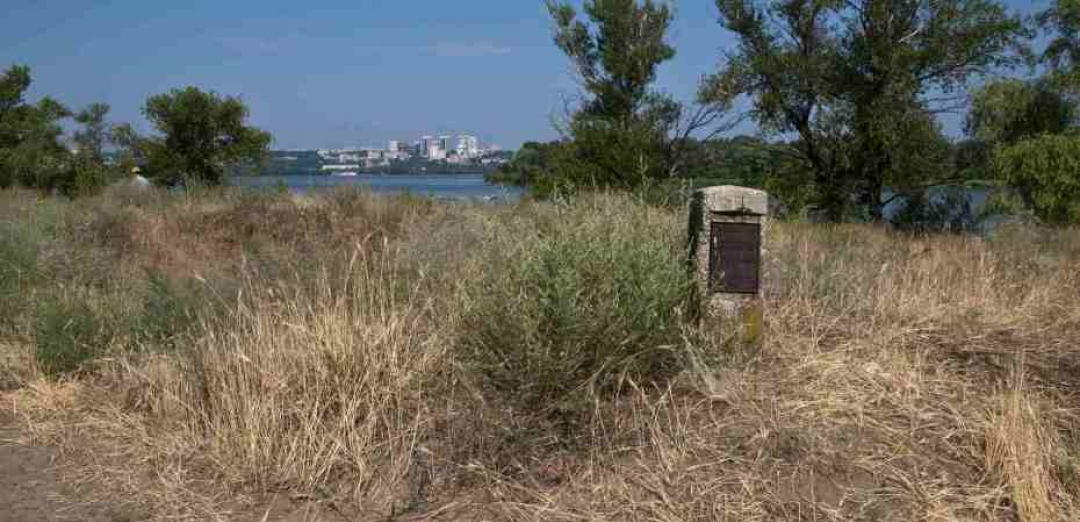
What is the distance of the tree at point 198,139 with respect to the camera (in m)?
21.6

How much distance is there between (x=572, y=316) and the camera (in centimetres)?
452

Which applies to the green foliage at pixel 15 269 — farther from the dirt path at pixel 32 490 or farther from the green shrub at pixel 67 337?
the dirt path at pixel 32 490

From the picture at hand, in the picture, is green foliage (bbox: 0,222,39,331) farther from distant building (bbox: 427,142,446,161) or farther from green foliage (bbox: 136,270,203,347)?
distant building (bbox: 427,142,446,161)

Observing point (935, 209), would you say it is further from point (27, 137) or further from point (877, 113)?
point (27, 137)

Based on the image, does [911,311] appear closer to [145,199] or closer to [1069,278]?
[1069,278]

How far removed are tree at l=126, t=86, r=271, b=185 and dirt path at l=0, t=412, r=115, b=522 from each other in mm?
17275

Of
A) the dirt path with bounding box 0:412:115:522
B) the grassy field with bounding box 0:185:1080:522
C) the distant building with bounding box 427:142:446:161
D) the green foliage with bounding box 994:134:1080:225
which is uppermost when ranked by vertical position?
the distant building with bounding box 427:142:446:161

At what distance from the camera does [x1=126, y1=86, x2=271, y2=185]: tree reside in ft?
70.8

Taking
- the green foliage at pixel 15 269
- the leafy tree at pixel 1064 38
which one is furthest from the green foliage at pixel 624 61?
the green foliage at pixel 15 269

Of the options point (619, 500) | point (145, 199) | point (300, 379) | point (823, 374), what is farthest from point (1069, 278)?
point (145, 199)

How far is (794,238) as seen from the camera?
10.1 meters

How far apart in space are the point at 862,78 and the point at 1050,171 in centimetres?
449

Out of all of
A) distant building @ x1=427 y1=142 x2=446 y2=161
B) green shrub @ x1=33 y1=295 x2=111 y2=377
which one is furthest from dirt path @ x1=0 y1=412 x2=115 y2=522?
distant building @ x1=427 y1=142 x2=446 y2=161

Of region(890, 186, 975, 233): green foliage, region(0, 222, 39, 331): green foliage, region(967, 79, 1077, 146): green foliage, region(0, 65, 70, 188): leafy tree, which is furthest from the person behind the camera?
region(0, 65, 70, 188): leafy tree
